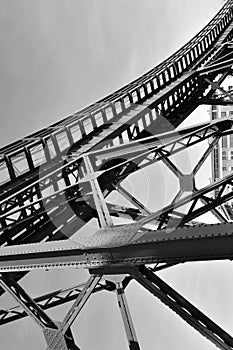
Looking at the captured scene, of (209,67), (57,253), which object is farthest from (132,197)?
(209,67)

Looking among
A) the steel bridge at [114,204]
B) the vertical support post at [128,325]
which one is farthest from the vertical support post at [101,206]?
the vertical support post at [128,325]

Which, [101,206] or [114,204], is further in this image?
[114,204]

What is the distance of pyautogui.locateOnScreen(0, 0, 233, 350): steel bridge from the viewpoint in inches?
255

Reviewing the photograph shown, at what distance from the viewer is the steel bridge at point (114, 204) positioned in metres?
6.46

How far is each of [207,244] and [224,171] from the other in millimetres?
87478

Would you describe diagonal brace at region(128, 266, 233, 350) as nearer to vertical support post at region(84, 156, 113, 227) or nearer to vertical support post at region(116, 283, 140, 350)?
vertical support post at region(116, 283, 140, 350)

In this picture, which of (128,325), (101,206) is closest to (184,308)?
(128,325)

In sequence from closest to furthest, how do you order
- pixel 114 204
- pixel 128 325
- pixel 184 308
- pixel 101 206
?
pixel 184 308
pixel 128 325
pixel 101 206
pixel 114 204

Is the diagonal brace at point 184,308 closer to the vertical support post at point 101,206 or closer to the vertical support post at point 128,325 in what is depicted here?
the vertical support post at point 128,325

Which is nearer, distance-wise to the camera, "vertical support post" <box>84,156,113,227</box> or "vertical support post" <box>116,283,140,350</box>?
"vertical support post" <box>116,283,140,350</box>

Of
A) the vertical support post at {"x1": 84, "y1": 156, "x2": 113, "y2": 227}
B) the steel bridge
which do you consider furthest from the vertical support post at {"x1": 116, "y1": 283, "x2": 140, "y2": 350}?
the vertical support post at {"x1": 84, "y1": 156, "x2": 113, "y2": 227}

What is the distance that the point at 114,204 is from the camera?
556 inches

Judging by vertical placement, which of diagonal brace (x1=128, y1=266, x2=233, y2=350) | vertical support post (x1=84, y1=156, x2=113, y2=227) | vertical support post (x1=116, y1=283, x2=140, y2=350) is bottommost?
vertical support post (x1=116, y1=283, x2=140, y2=350)

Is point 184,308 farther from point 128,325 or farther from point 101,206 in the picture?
point 101,206
